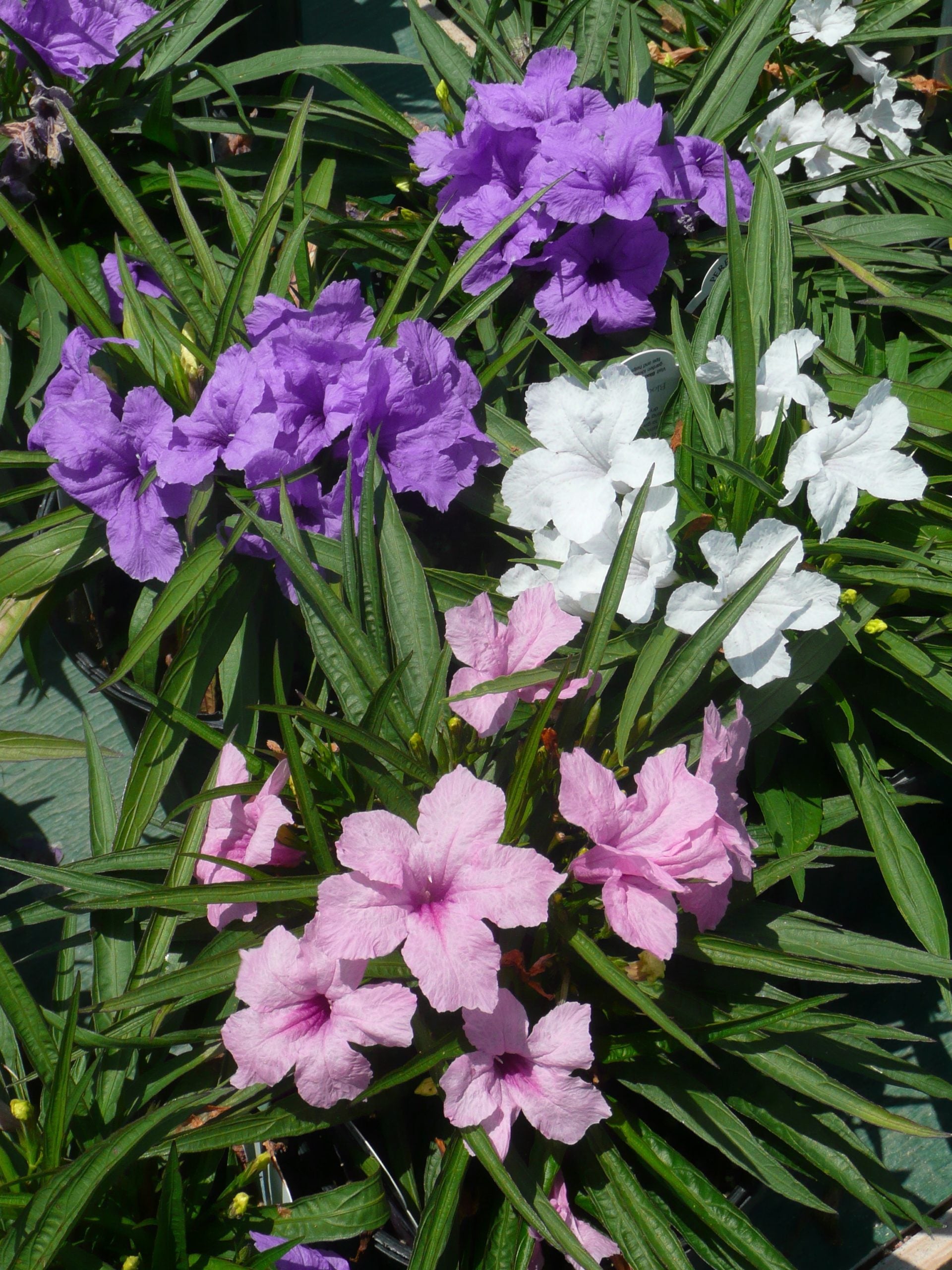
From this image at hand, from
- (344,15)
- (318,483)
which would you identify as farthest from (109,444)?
(344,15)

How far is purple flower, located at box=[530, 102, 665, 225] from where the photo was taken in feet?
4.69

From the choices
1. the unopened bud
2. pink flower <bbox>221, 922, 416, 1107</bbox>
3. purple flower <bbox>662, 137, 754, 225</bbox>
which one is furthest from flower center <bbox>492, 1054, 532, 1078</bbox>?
purple flower <bbox>662, 137, 754, 225</bbox>

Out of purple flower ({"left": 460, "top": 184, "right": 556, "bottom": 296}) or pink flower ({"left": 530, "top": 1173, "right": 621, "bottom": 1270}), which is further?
purple flower ({"left": 460, "top": 184, "right": 556, "bottom": 296})

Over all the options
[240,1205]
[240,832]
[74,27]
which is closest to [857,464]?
[240,832]

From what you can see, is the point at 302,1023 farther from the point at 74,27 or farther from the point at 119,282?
the point at 74,27

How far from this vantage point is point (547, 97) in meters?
1.51

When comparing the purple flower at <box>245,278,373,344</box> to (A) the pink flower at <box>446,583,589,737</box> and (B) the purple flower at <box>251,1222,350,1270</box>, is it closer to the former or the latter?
(A) the pink flower at <box>446,583,589,737</box>

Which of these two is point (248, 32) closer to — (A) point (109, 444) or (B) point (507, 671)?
(A) point (109, 444)

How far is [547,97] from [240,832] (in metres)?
1.16

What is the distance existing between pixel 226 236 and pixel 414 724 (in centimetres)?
118

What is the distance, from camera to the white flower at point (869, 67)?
1962mm

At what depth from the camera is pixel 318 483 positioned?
1.28 meters

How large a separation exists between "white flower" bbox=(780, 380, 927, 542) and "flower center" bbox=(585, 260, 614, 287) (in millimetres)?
498

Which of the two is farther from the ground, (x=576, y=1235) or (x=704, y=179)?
(x=704, y=179)
